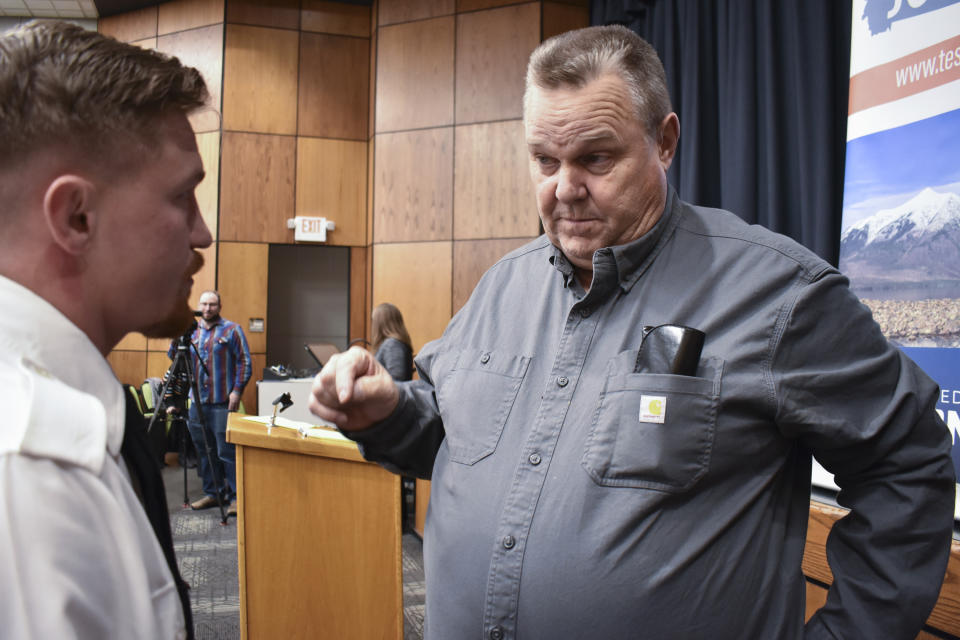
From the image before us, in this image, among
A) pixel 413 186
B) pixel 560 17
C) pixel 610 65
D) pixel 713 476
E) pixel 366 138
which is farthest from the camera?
pixel 366 138

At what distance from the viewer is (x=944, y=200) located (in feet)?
5.13

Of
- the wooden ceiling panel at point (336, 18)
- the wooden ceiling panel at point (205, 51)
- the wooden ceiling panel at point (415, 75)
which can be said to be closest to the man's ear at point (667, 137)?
the wooden ceiling panel at point (415, 75)

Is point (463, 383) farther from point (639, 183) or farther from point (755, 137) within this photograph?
point (755, 137)

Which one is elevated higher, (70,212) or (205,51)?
(205,51)

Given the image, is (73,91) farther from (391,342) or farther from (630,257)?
(391,342)

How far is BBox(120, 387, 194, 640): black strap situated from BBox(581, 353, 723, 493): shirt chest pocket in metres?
0.56

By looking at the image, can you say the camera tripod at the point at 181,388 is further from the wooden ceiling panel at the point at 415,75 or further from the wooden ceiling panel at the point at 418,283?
the wooden ceiling panel at the point at 415,75

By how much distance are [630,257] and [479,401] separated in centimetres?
35

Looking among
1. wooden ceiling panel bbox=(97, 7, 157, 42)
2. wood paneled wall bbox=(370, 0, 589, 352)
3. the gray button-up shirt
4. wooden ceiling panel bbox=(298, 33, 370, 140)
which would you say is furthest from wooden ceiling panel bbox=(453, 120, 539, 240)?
the gray button-up shirt

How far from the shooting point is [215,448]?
4883mm

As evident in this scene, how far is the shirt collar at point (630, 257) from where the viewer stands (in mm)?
1092

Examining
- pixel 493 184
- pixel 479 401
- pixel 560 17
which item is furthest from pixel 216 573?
pixel 560 17

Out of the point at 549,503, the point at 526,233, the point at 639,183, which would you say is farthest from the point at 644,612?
the point at 526,233

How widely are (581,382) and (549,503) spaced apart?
19cm
